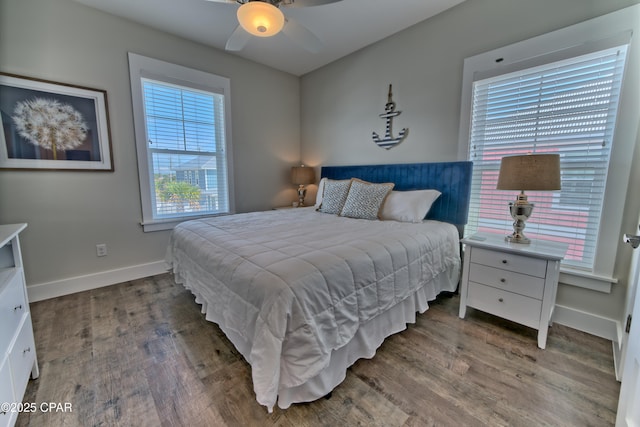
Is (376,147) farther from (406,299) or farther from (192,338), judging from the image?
(192,338)

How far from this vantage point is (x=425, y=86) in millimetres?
2654

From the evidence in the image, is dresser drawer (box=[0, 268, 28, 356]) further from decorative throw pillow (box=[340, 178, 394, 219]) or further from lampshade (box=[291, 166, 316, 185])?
lampshade (box=[291, 166, 316, 185])

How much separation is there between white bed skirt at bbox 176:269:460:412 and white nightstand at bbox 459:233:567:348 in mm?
337

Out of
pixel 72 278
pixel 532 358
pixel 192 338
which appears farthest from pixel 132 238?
pixel 532 358

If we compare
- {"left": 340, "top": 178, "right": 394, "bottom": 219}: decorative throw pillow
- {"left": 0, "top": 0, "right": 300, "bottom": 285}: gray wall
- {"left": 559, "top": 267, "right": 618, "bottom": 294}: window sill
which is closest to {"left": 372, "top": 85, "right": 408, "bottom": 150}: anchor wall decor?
{"left": 340, "top": 178, "right": 394, "bottom": 219}: decorative throw pillow

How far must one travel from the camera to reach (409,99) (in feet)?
9.11

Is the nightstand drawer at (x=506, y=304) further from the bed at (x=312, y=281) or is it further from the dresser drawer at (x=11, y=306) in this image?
the dresser drawer at (x=11, y=306)

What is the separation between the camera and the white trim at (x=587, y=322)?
1781mm

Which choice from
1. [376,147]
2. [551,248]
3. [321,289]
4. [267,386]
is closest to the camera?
[267,386]

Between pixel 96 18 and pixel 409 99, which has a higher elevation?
pixel 96 18

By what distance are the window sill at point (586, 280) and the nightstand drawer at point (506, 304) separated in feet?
1.67

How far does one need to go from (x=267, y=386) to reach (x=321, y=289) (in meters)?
0.45

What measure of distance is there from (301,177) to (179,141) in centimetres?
163

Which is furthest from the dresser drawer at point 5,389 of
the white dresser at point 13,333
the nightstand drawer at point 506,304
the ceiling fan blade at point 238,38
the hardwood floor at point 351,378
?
the nightstand drawer at point 506,304
